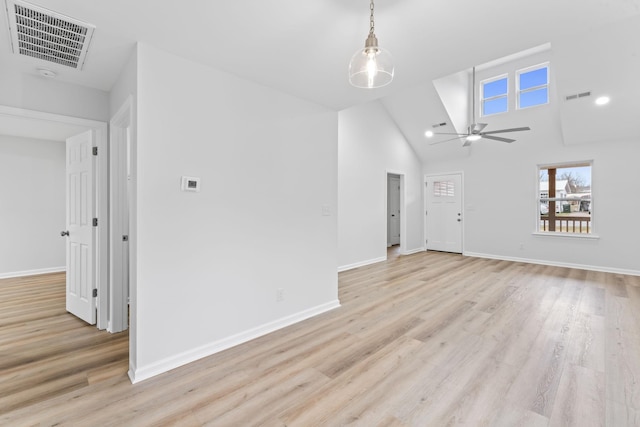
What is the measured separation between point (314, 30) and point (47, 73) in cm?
246

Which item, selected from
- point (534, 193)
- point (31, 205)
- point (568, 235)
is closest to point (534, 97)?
point (534, 193)

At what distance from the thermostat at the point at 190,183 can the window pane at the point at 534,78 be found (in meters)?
7.01

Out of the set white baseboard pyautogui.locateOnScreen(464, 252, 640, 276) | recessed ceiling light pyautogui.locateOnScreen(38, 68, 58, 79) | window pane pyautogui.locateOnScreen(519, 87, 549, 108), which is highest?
window pane pyautogui.locateOnScreen(519, 87, 549, 108)

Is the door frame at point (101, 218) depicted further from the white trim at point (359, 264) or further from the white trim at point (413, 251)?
the white trim at point (413, 251)

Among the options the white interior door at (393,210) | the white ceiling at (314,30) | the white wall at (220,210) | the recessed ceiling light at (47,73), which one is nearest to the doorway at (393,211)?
the white interior door at (393,210)

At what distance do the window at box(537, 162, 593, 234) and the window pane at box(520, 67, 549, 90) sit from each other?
69.9 inches

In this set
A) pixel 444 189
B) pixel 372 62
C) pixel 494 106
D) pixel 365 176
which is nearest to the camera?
pixel 372 62

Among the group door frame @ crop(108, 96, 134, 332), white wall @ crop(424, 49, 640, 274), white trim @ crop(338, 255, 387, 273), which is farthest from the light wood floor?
white wall @ crop(424, 49, 640, 274)

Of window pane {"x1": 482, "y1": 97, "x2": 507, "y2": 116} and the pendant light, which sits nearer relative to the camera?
the pendant light

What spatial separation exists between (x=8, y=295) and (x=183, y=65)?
432 cm

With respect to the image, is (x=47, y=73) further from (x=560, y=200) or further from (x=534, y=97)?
(x=560, y=200)

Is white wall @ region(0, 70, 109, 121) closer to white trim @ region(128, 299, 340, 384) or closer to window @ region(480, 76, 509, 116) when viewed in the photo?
white trim @ region(128, 299, 340, 384)

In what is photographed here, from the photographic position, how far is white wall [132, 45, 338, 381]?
2090mm

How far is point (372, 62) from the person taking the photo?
1.50 metres
